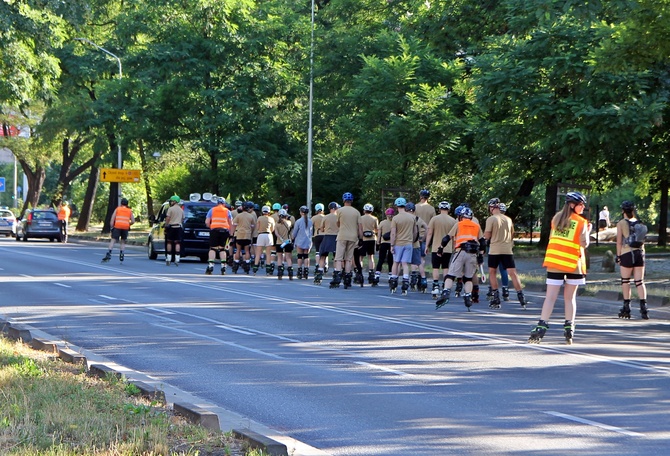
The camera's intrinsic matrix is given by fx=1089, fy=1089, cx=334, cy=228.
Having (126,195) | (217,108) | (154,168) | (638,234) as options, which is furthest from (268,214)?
(126,195)

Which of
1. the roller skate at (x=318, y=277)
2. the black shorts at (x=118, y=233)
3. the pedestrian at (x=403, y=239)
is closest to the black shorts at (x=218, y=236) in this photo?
the roller skate at (x=318, y=277)

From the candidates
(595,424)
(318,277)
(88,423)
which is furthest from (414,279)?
(88,423)

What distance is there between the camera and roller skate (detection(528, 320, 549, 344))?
12.9 metres

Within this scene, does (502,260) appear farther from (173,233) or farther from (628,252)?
(173,233)

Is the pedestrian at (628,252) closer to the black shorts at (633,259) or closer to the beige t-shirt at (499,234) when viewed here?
the black shorts at (633,259)

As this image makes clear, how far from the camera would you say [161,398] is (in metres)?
8.26

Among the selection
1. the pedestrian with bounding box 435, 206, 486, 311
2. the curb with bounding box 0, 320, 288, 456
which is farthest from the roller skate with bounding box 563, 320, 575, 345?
the curb with bounding box 0, 320, 288, 456

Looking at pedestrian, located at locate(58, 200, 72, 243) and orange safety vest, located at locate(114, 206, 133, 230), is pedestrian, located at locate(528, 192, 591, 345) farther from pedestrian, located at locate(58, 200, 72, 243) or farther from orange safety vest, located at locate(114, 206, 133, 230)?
pedestrian, located at locate(58, 200, 72, 243)

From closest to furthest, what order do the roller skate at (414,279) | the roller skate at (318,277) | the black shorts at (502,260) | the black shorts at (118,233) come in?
the black shorts at (502,260) < the roller skate at (414,279) < the roller skate at (318,277) < the black shorts at (118,233)

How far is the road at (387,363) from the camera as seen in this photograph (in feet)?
25.7

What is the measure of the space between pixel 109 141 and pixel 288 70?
10843mm

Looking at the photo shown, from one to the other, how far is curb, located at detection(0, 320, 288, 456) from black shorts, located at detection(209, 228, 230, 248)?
43.5 feet

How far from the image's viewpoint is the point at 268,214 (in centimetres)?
2620

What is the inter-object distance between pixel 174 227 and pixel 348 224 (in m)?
7.80
